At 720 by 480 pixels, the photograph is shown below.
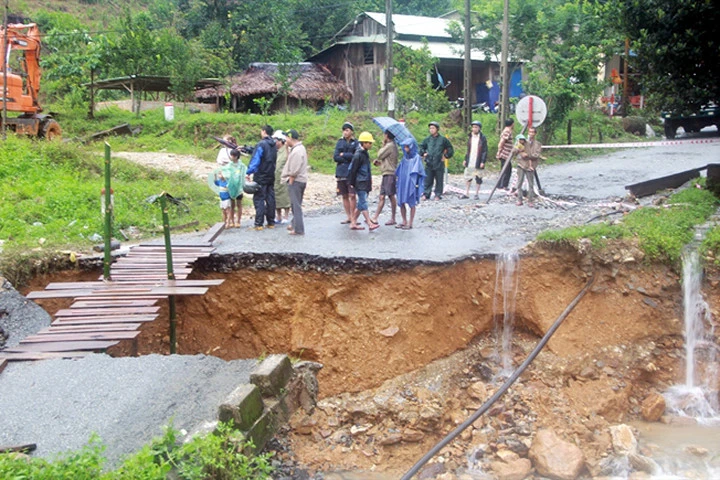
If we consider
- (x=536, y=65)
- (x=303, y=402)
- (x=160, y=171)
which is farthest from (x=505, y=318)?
(x=536, y=65)

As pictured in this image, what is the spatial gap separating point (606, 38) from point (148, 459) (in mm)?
23745

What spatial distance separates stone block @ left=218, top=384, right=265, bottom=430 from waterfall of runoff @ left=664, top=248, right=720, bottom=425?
5927 millimetres

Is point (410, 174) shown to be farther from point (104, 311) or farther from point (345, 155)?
point (104, 311)

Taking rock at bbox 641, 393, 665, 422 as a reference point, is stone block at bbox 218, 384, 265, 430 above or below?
above

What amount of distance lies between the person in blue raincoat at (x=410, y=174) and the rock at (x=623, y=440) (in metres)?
4.62

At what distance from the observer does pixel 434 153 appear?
13.3 metres

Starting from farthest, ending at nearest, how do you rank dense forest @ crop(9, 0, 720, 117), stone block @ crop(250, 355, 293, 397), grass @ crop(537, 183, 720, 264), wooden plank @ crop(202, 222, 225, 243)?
dense forest @ crop(9, 0, 720, 117), wooden plank @ crop(202, 222, 225, 243), grass @ crop(537, 183, 720, 264), stone block @ crop(250, 355, 293, 397)

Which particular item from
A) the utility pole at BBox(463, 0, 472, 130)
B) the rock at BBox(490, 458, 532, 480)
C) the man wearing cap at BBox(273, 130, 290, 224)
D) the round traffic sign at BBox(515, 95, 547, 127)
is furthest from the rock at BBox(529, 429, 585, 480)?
the utility pole at BBox(463, 0, 472, 130)

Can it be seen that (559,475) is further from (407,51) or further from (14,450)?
(407,51)

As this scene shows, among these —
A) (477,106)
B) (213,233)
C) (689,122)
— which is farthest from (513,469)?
(477,106)

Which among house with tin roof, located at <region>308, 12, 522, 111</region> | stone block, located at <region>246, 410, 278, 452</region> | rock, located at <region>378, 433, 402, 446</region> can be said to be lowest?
rock, located at <region>378, 433, 402, 446</region>

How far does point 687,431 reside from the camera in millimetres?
8039

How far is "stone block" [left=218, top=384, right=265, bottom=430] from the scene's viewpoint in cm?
503

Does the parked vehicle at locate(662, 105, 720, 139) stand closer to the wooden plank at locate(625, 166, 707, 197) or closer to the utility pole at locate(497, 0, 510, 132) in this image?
the wooden plank at locate(625, 166, 707, 197)
